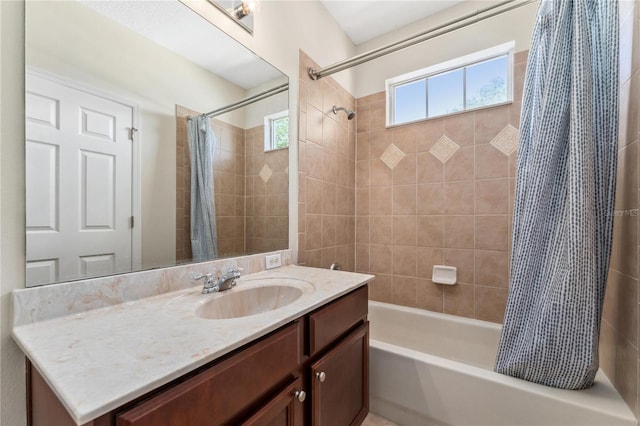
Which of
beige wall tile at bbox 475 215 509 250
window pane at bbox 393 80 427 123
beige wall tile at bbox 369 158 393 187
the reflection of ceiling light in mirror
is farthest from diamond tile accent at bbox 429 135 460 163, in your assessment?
the reflection of ceiling light in mirror

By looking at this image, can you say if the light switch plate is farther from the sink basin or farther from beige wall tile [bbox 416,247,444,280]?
Answer: beige wall tile [bbox 416,247,444,280]

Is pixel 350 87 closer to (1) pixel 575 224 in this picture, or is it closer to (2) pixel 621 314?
(1) pixel 575 224

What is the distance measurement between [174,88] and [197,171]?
0.36 metres

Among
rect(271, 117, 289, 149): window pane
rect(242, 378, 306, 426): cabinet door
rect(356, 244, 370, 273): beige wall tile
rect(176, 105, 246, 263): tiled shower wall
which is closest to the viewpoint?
rect(242, 378, 306, 426): cabinet door

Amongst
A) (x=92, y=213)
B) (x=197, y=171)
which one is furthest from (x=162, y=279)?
(x=197, y=171)

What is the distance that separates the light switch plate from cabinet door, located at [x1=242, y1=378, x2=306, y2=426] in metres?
0.72

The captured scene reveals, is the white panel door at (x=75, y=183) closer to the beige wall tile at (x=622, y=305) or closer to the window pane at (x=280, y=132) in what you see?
the window pane at (x=280, y=132)

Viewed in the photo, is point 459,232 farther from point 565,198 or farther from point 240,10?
point 240,10

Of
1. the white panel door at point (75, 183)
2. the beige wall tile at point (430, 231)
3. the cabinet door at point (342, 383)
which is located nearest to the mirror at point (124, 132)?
the white panel door at point (75, 183)

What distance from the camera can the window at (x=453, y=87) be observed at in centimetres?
195

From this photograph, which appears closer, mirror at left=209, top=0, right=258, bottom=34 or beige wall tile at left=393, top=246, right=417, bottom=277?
mirror at left=209, top=0, right=258, bottom=34

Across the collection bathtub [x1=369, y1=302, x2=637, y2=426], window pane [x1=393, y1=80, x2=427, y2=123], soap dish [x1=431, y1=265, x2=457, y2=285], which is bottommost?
bathtub [x1=369, y1=302, x2=637, y2=426]

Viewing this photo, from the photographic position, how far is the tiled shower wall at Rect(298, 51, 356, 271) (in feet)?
5.95

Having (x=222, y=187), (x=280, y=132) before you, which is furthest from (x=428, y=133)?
(x=222, y=187)
